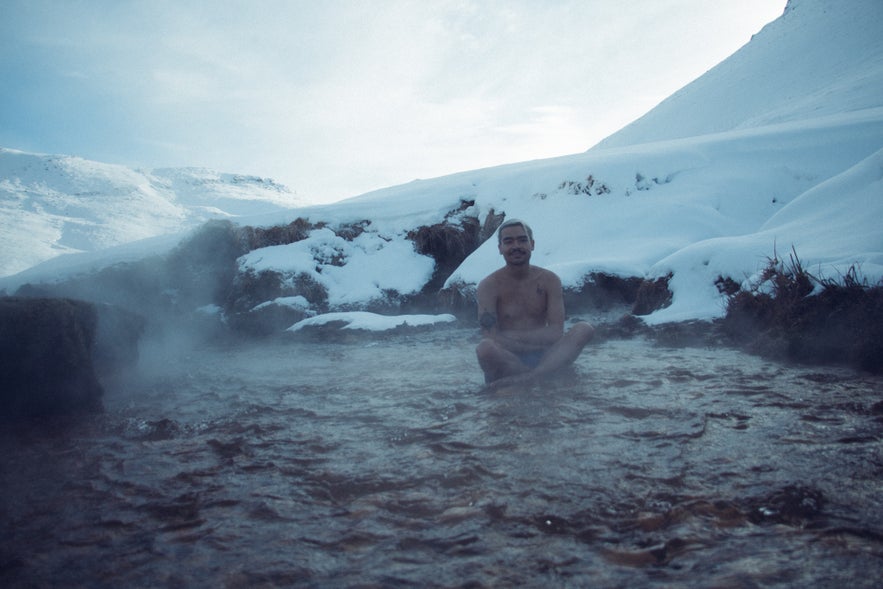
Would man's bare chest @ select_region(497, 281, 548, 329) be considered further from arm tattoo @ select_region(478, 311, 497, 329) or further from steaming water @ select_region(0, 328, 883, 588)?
steaming water @ select_region(0, 328, 883, 588)

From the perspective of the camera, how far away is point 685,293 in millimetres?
5297

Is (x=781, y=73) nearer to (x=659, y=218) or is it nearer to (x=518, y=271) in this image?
(x=659, y=218)

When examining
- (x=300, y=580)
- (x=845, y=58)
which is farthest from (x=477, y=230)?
(x=845, y=58)

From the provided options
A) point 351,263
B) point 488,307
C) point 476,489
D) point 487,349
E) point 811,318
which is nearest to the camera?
point 476,489

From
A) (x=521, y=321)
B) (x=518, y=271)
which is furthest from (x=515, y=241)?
(x=521, y=321)

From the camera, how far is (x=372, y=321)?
6.93 m

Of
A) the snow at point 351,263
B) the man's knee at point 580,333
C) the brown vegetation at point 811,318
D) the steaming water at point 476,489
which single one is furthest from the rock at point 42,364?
the brown vegetation at point 811,318

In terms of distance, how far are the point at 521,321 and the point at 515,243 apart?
70cm

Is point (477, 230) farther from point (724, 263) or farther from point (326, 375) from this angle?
point (326, 375)

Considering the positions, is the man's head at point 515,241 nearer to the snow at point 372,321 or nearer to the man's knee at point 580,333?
the man's knee at point 580,333

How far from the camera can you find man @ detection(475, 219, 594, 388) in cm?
344

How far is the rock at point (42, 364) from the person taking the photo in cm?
325

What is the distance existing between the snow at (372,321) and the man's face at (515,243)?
3374 mm

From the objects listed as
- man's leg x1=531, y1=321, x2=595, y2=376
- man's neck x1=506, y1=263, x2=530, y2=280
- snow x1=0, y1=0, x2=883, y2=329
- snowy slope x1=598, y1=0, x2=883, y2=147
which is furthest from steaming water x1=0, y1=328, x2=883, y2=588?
snowy slope x1=598, y1=0, x2=883, y2=147
